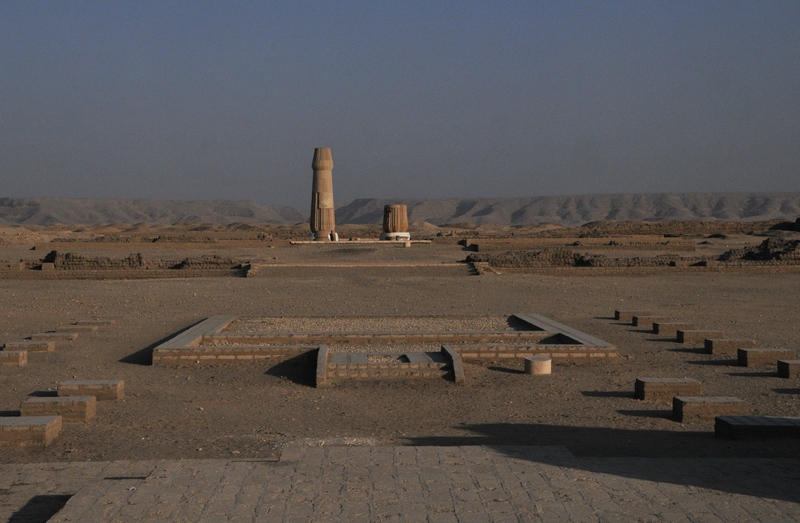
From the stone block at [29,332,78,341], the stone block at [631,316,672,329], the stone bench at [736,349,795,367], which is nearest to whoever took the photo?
the stone bench at [736,349,795,367]

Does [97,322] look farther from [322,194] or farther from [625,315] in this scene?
[322,194]

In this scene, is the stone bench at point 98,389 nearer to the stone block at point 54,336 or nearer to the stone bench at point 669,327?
the stone block at point 54,336

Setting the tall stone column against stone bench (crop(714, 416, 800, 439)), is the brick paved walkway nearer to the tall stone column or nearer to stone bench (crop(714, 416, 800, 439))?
stone bench (crop(714, 416, 800, 439))

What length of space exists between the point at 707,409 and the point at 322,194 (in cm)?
2848

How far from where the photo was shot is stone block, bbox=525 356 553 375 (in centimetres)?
958

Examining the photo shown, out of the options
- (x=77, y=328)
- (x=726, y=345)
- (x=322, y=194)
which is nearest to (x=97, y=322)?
(x=77, y=328)

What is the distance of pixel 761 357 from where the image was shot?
10.0 meters

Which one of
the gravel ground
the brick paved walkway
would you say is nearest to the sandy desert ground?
the gravel ground

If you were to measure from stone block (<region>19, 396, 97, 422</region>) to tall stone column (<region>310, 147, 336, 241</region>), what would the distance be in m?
27.7

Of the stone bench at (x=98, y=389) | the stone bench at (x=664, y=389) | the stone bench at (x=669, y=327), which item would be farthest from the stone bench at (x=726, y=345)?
the stone bench at (x=98, y=389)

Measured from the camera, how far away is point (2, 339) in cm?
A: 1216

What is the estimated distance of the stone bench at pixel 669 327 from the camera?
12461 millimetres

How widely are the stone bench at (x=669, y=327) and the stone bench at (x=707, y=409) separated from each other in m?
5.14

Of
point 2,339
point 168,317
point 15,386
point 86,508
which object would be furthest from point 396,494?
point 168,317
